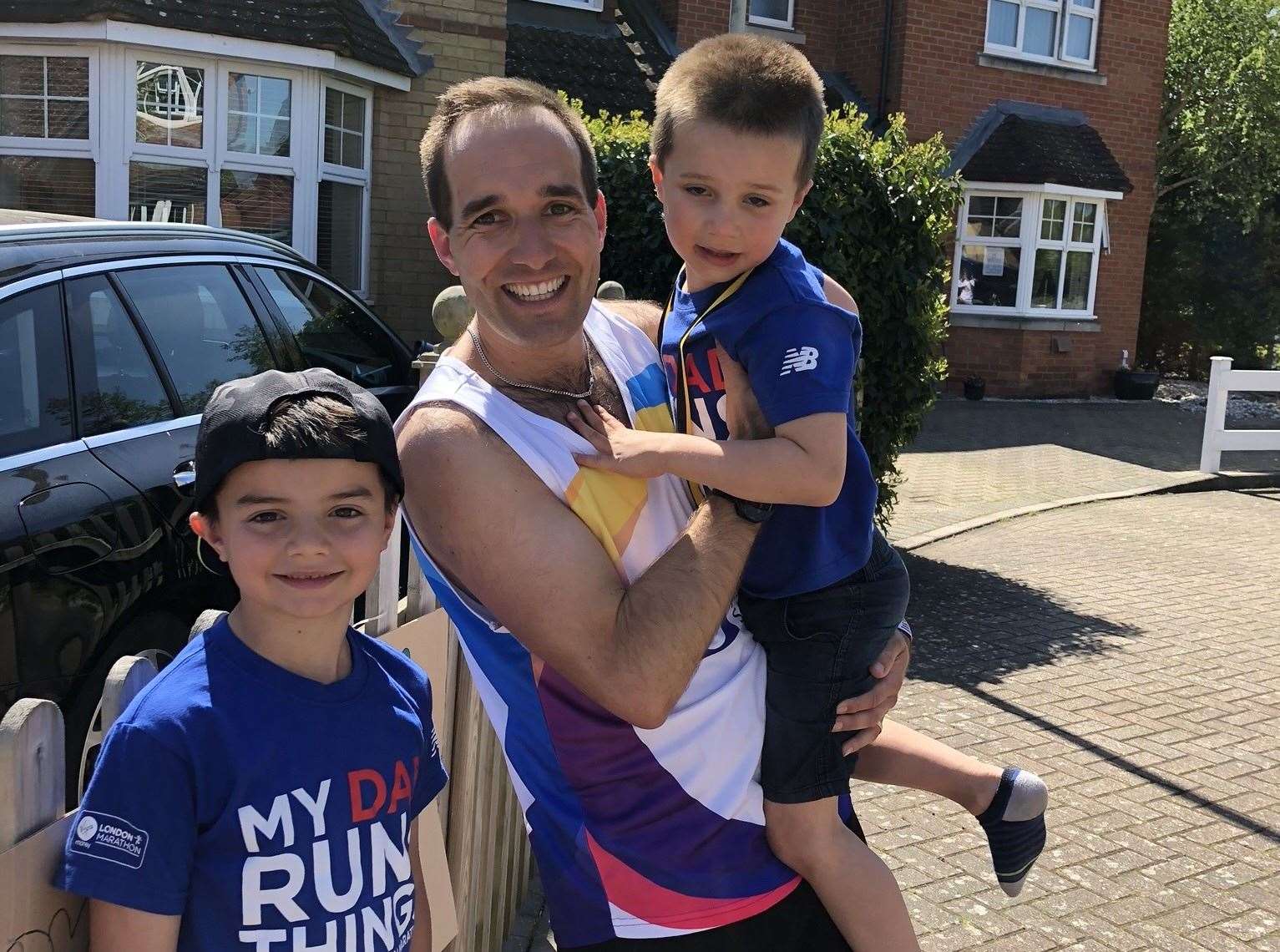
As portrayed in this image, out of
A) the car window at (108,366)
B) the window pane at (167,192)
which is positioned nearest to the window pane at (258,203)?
the window pane at (167,192)

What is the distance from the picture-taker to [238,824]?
147 cm

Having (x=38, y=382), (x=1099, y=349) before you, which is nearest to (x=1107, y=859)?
(x=38, y=382)

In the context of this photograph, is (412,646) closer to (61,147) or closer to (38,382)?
(38,382)

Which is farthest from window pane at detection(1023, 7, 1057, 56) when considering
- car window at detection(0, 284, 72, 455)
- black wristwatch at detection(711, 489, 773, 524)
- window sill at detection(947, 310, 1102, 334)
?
black wristwatch at detection(711, 489, 773, 524)

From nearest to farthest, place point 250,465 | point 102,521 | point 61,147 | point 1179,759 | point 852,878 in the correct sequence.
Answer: point 250,465, point 852,878, point 102,521, point 1179,759, point 61,147

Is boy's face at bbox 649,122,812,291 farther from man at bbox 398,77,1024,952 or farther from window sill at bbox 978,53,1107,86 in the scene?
window sill at bbox 978,53,1107,86

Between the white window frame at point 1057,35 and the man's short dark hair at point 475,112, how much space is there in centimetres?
1815

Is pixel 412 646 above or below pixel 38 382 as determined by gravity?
below

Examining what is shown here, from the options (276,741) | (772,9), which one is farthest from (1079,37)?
(276,741)

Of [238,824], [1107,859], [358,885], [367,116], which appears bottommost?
[1107,859]

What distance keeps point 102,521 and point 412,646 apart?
149cm

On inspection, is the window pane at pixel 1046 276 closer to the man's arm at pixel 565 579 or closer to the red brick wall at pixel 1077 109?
the red brick wall at pixel 1077 109

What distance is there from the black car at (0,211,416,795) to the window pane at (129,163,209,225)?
6.99 metres

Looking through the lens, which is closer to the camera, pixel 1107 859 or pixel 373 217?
pixel 1107 859
